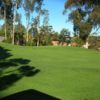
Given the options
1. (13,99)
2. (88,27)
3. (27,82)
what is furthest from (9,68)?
(88,27)

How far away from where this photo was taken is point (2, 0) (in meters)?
55.6

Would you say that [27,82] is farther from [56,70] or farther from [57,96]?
[56,70]

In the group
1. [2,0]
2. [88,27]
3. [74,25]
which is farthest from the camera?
[2,0]

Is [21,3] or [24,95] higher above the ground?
[21,3]

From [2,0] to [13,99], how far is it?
48119 mm

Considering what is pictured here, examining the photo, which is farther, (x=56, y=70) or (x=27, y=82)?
(x=56, y=70)

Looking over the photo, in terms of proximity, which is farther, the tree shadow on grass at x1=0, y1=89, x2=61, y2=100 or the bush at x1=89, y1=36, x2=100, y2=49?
the bush at x1=89, y1=36, x2=100, y2=49

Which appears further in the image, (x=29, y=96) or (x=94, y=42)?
(x=94, y=42)

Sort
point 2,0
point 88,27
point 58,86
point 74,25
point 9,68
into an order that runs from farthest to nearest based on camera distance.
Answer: point 2,0 < point 74,25 < point 88,27 < point 9,68 < point 58,86

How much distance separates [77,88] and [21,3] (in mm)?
48379

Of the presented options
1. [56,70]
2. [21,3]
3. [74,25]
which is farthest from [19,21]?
[56,70]

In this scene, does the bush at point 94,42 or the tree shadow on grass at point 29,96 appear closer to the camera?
the tree shadow on grass at point 29,96

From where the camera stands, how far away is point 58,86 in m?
11.4

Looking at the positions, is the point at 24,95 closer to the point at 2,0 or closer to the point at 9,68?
the point at 9,68
